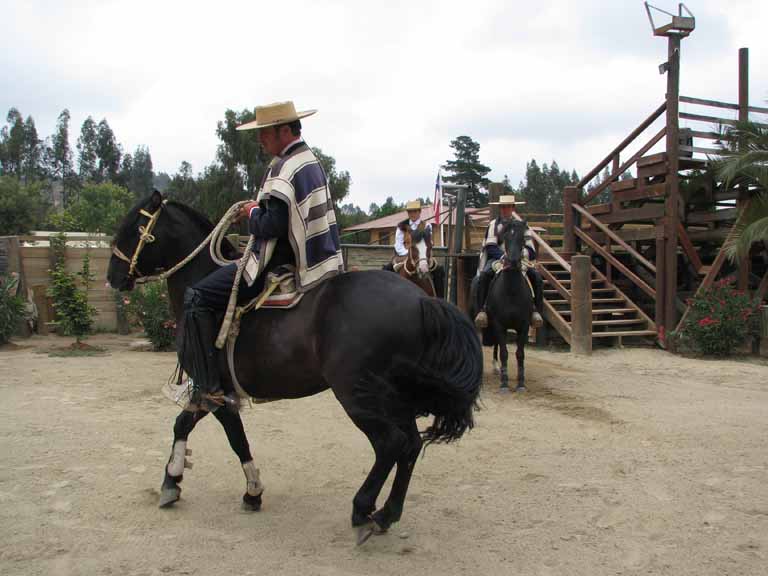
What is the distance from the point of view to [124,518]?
4.38 meters

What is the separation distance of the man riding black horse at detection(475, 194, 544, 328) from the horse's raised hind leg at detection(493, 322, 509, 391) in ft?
0.70

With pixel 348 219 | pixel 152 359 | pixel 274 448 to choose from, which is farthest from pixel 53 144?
pixel 274 448

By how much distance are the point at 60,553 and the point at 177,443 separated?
108cm

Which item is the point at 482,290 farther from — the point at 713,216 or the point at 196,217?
Result: the point at 713,216

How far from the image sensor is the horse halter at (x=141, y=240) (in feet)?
15.7

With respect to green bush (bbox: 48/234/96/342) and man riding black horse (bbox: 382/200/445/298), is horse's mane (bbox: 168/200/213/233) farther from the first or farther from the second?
green bush (bbox: 48/234/96/342)

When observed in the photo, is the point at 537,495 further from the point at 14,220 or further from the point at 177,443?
the point at 14,220

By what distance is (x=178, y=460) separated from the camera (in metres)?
4.67

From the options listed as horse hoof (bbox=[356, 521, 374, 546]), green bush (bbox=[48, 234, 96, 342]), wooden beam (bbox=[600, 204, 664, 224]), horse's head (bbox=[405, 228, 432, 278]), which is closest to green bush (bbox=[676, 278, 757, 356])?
wooden beam (bbox=[600, 204, 664, 224])

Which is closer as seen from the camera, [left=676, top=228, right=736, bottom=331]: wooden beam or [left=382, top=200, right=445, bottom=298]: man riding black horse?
[left=382, top=200, right=445, bottom=298]: man riding black horse

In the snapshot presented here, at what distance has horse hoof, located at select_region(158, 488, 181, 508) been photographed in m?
4.58

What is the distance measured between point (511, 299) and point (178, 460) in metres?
5.65

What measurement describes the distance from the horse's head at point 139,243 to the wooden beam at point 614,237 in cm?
1070

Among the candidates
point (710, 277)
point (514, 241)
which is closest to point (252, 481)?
point (514, 241)
